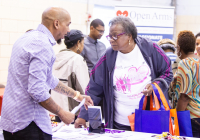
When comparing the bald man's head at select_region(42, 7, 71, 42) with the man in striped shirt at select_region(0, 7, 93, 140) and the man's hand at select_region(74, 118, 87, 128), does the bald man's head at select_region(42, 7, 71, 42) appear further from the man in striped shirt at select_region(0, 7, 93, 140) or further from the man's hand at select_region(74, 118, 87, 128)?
the man's hand at select_region(74, 118, 87, 128)

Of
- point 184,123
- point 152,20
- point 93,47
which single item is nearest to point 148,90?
point 184,123

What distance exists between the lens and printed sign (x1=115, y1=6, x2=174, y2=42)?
16.1 ft

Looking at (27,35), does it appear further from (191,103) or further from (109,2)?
(109,2)

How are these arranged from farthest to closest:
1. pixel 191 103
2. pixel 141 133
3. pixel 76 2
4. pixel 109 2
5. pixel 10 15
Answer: pixel 109 2
pixel 76 2
pixel 10 15
pixel 191 103
pixel 141 133

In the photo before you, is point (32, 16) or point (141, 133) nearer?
point (141, 133)

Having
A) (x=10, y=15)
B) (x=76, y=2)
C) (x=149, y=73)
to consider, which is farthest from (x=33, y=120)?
(x=76, y=2)

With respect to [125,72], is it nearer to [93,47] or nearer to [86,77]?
[86,77]

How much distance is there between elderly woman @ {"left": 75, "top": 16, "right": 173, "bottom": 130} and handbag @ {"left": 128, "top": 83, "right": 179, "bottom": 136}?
77 mm

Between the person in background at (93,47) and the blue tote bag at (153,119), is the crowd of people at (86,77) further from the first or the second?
the person in background at (93,47)

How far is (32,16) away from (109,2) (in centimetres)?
204

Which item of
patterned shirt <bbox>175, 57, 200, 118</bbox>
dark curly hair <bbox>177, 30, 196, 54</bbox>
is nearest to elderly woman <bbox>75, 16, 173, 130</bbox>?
patterned shirt <bbox>175, 57, 200, 118</bbox>

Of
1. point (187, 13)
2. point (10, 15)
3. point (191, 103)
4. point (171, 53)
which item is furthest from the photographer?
point (187, 13)

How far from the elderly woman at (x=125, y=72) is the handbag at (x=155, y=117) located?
0.25 ft

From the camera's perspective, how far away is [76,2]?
5238mm
